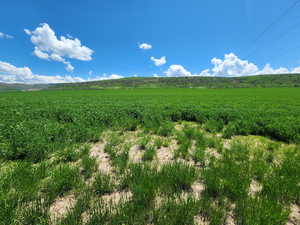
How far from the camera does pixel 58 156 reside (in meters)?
4.03

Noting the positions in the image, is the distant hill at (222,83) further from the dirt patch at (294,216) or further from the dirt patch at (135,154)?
the dirt patch at (294,216)

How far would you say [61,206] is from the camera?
2352 millimetres

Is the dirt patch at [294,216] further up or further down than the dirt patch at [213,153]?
further down

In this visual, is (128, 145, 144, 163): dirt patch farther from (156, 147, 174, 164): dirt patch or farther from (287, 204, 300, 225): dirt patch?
(287, 204, 300, 225): dirt patch

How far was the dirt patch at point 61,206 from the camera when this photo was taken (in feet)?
7.08

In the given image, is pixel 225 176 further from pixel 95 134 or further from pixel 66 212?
pixel 95 134

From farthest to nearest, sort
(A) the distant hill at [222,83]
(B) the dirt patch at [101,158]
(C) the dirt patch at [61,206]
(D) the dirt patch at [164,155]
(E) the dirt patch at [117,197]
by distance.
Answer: (A) the distant hill at [222,83]
(D) the dirt patch at [164,155]
(B) the dirt patch at [101,158]
(E) the dirt patch at [117,197]
(C) the dirt patch at [61,206]

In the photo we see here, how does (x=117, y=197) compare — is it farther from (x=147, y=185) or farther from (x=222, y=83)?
(x=222, y=83)

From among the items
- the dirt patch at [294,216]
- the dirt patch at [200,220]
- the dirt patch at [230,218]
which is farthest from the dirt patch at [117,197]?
the dirt patch at [294,216]

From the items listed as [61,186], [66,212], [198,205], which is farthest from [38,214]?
[198,205]

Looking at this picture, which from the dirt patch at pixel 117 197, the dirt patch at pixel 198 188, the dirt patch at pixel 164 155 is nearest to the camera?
the dirt patch at pixel 117 197

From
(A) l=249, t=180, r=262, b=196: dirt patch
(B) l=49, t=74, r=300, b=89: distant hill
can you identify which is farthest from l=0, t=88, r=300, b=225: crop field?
(B) l=49, t=74, r=300, b=89: distant hill

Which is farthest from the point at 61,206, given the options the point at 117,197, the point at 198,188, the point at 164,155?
the point at 164,155

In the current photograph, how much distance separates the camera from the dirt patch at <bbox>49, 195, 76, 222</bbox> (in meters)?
2.16
